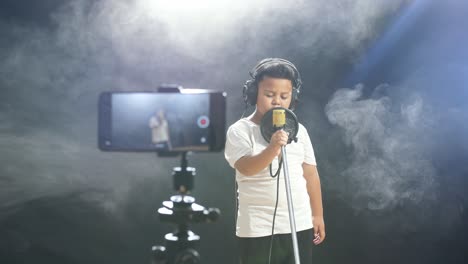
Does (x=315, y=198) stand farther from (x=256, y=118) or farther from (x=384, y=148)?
(x=384, y=148)

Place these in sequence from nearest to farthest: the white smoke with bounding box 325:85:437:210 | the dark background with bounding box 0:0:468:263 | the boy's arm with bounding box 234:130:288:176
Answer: the boy's arm with bounding box 234:130:288:176, the dark background with bounding box 0:0:468:263, the white smoke with bounding box 325:85:437:210

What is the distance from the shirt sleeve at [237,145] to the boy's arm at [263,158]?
0.08 feet

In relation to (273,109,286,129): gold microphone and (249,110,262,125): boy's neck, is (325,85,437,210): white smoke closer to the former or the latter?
(249,110,262,125): boy's neck

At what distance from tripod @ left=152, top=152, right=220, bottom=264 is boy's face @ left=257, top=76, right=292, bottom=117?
669 millimetres

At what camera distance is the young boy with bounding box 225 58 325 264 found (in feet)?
5.88

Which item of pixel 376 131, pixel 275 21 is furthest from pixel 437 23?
pixel 275 21

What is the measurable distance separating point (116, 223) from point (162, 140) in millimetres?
1500

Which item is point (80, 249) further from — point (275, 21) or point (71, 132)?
point (275, 21)

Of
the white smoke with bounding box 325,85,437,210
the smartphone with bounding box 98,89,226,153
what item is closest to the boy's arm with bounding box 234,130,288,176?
the smartphone with bounding box 98,89,226,153

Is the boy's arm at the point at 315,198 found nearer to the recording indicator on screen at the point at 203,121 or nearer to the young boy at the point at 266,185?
the young boy at the point at 266,185

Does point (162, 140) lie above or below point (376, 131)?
below

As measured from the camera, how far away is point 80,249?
2561 mm

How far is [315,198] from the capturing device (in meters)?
2.03

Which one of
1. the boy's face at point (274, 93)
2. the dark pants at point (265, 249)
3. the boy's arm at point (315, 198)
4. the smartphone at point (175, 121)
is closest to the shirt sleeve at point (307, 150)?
the boy's arm at point (315, 198)
